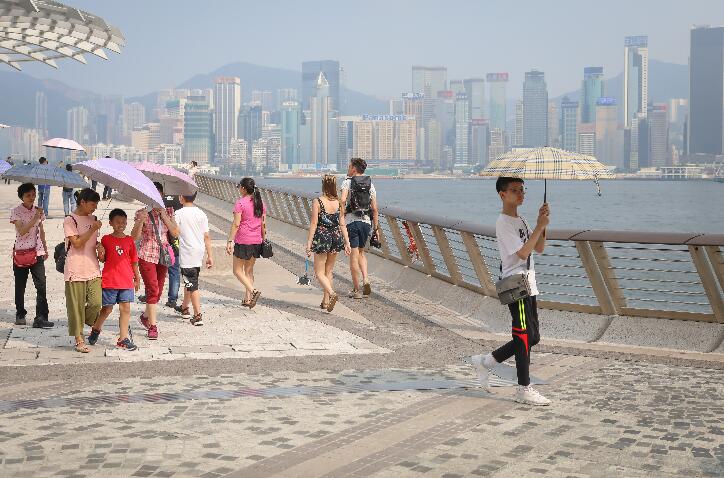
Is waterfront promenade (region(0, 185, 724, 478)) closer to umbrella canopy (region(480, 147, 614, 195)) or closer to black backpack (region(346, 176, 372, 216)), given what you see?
umbrella canopy (region(480, 147, 614, 195))

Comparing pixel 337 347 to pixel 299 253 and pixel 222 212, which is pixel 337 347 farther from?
pixel 222 212

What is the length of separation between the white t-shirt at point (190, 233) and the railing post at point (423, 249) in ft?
14.6

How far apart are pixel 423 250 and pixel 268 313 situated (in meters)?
3.47

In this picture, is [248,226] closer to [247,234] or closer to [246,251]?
[247,234]

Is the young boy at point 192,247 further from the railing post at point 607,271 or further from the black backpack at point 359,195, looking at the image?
the railing post at point 607,271

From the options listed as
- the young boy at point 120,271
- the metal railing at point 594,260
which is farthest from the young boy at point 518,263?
the young boy at point 120,271

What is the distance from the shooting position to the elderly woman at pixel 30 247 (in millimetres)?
11758

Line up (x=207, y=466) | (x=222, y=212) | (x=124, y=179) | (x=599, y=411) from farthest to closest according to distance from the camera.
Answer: (x=222, y=212) < (x=124, y=179) < (x=599, y=411) < (x=207, y=466)

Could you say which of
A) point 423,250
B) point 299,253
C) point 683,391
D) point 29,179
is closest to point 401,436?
point 683,391

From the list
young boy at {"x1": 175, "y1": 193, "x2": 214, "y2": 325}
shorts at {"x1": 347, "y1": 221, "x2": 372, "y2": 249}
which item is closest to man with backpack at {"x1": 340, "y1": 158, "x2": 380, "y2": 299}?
shorts at {"x1": 347, "y1": 221, "x2": 372, "y2": 249}

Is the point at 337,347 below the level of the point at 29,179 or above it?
below

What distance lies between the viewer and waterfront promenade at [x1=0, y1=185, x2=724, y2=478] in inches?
252

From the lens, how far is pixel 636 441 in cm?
691

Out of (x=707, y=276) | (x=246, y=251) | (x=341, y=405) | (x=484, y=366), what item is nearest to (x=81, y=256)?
(x=246, y=251)
